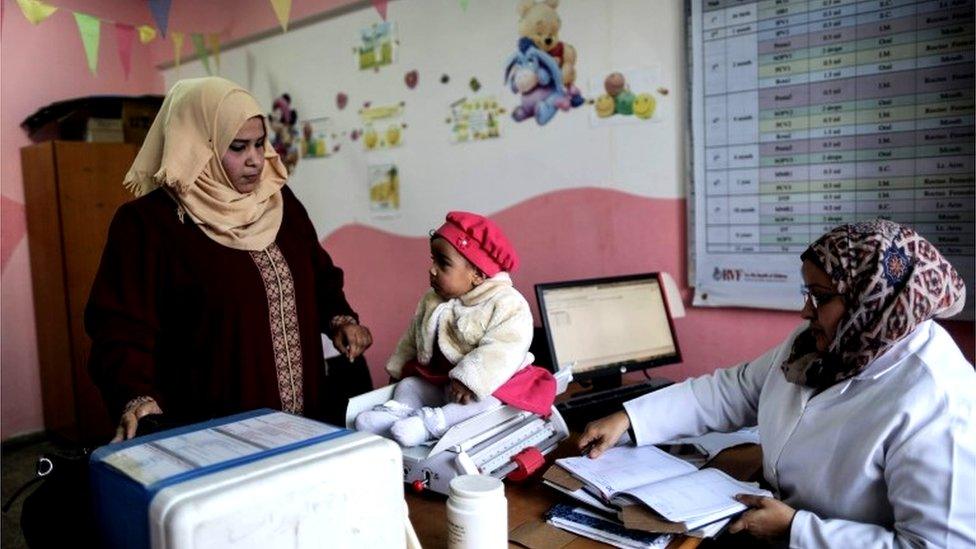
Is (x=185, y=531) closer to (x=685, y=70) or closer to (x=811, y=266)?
(x=811, y=266)

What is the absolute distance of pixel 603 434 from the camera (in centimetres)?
146

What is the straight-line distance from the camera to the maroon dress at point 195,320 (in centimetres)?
148

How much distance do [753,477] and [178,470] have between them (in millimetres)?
1148

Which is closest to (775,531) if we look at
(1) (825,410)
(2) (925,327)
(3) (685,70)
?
(1) (825,410)

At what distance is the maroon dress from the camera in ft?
4.86

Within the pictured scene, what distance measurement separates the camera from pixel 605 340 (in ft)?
6.90

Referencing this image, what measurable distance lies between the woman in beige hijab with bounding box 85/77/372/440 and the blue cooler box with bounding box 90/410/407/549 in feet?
2.41

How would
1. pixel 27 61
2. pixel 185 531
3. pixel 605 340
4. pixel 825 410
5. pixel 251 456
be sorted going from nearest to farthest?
pixel 185 531 < pixel 251 456 < pixel 825 410 < pixel 605 340 < pixel 27 61

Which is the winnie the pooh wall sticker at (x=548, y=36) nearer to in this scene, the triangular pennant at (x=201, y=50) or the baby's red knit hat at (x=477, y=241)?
the baby's red knit hat at (x=477, y=241)

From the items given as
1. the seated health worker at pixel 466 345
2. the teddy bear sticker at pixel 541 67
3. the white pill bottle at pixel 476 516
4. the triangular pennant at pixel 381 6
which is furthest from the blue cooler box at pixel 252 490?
the triangular pennant at pixel 381 6

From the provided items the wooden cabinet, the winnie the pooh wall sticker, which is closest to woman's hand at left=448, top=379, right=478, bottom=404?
the winnie the pooh wall sticker

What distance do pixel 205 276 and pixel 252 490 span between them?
1021 millimetres

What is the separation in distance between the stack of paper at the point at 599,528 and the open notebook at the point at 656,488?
3 cm

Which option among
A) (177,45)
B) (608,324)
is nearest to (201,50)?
(177,45)
